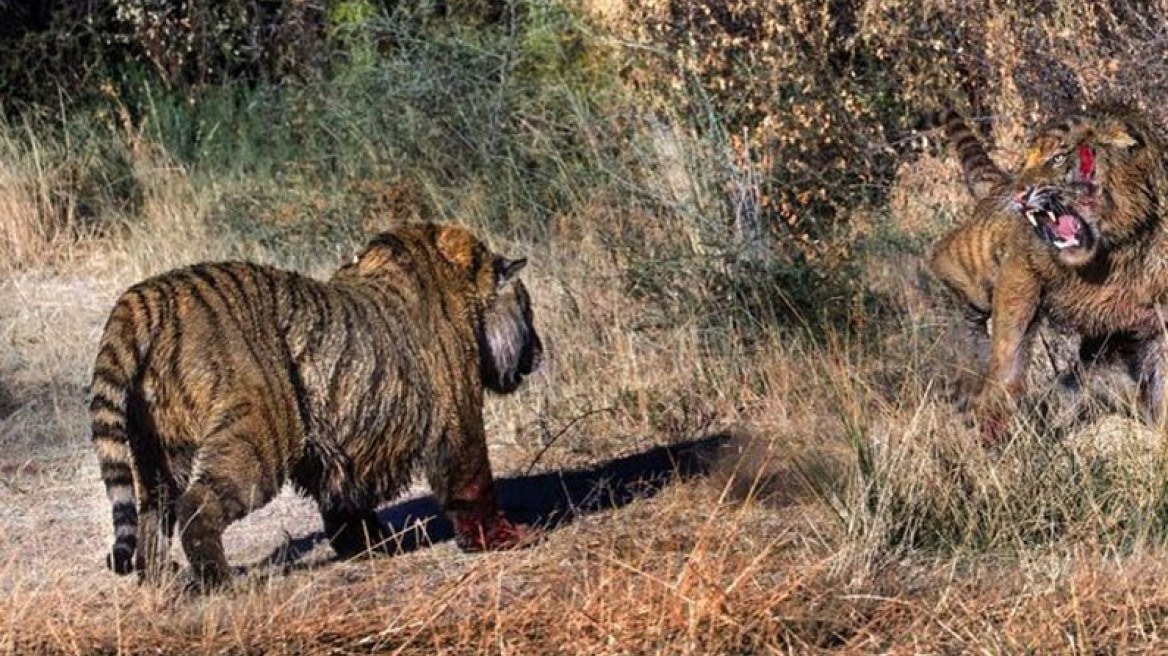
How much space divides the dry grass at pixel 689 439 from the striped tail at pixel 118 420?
19 centimetres

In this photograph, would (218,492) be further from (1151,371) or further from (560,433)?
(1151,371)

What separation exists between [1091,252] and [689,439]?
1.98 m

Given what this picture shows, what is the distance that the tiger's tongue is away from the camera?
25.3 ft

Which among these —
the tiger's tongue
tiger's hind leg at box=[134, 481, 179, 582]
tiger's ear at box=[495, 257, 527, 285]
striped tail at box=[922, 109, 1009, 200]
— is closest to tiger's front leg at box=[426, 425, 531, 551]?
tiger's ear at box=[495, 257, 527, 285]

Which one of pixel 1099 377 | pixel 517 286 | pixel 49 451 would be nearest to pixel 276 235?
pixel 49 451

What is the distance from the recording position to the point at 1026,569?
247 inches

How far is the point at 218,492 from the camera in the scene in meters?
6.53

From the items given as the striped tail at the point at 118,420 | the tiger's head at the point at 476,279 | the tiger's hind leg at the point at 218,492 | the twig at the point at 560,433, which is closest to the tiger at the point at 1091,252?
the twig at the point at 560,433

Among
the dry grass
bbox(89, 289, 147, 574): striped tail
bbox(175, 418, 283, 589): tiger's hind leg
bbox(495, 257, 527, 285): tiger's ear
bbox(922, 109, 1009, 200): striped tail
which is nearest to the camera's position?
the dry grass

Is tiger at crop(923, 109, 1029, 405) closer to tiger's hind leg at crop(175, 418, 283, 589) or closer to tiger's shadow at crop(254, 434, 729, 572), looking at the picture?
tiger's shadow at crop(254, 434, 729, 572)

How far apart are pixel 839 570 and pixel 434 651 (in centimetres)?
132

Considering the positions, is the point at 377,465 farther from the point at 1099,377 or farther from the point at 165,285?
the point at 1099,377

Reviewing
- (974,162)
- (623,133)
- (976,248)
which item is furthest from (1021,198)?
(623,133)

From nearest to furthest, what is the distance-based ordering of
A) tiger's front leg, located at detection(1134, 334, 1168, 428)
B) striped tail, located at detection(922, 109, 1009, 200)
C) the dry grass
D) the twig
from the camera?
the dry grass → tiger's front leg, located at detection(1134, 334, 1168, 428) → the twig → striped tail, located at detection(922, 109, 1009, 200)
